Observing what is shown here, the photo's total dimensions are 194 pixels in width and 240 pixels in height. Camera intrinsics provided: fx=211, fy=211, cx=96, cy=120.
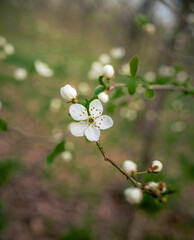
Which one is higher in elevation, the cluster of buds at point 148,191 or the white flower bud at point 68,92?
the white flower bud at point 68,92

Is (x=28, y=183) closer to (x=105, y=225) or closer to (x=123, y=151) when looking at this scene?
(x=105, y=225)

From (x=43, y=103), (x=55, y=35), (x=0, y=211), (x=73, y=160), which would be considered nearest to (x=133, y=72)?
(x=0, y=211)

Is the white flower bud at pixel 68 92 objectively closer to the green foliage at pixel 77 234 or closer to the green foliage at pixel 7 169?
the green foliage at pixel 77 234

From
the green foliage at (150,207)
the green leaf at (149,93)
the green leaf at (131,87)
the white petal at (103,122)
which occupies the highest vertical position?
the green foliage at (150,207)

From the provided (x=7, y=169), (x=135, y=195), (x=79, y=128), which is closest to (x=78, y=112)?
(x=79, y=128)

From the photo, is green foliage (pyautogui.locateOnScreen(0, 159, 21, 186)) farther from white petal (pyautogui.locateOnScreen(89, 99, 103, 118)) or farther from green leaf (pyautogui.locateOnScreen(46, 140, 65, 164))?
white petal (pyautogui.locateOnScreen(89, 99, 103, 118))

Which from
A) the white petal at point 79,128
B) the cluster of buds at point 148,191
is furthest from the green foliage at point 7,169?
the cluster of buds at point 148,191

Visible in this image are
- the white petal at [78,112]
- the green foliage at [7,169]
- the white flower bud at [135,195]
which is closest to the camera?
the white flower bud at [135,195]

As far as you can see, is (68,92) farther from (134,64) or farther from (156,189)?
(156,189)
